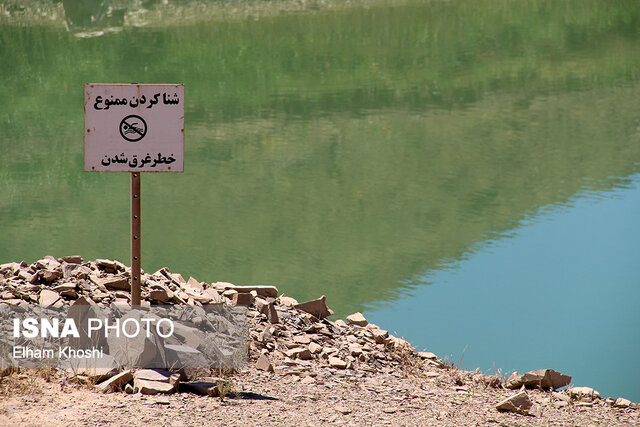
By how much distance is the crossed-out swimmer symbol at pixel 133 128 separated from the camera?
7562 millimetres

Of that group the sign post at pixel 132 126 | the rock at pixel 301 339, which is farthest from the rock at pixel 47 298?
the rock at pixel 301 339

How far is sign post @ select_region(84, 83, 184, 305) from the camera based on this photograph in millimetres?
7543

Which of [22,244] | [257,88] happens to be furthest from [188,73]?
[22,244]

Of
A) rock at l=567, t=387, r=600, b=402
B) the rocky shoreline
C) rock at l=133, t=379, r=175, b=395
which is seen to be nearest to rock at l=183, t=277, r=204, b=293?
the rocky shoreline

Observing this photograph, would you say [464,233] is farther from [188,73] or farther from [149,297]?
[188,73]

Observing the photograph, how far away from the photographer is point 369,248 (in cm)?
1662

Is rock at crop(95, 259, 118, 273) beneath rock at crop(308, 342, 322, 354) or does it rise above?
above

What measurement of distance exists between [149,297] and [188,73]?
28111mm

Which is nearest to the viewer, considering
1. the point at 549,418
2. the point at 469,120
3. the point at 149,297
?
the point at 549,418

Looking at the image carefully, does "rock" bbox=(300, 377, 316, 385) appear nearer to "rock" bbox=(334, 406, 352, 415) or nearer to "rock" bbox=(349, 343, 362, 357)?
"rock" bbox=(334, 406, 352, 415)

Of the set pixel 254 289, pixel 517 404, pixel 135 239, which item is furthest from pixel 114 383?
pixel 517 404

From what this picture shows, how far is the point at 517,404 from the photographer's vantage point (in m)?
7.94

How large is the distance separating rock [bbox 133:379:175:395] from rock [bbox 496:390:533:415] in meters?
2.86

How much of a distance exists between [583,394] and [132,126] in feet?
16.5
